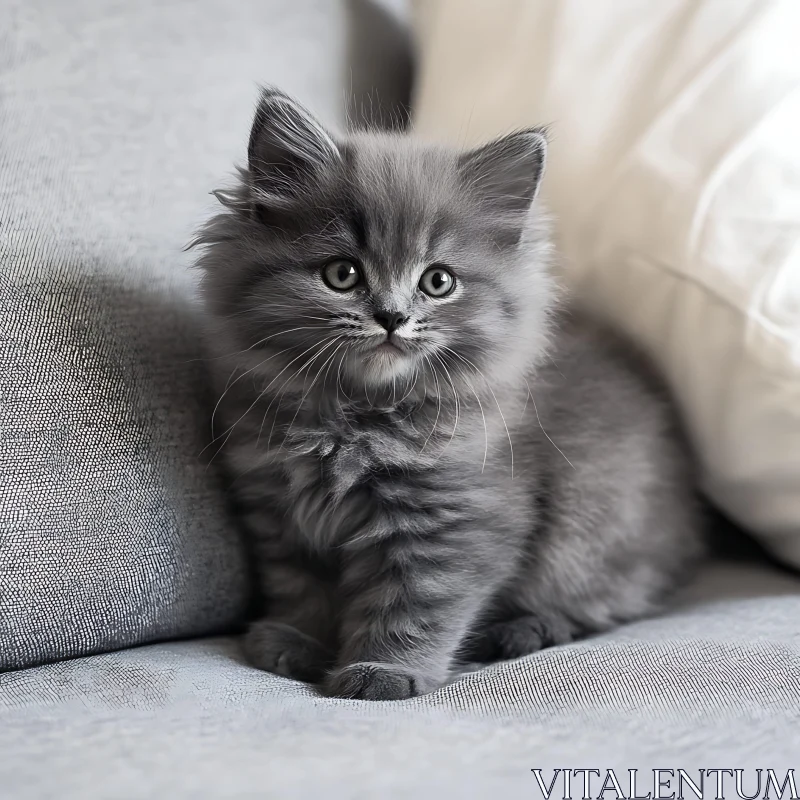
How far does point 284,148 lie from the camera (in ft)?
4.04

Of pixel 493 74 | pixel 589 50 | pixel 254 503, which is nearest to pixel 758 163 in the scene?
pixel 589 50

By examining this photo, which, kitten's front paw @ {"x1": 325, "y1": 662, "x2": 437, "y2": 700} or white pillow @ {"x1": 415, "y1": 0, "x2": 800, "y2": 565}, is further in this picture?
white pillow @ {"x1": 415, "y1": 0, "x2": 800, "y2": 565}

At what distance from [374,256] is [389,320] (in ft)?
0.34

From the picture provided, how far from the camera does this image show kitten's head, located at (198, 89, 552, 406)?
45.6 inches

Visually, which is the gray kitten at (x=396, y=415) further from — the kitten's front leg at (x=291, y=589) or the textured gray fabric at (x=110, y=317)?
the textured gray fabric at (x=110, y=317)

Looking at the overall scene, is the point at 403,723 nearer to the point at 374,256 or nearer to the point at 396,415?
the point at 396,415

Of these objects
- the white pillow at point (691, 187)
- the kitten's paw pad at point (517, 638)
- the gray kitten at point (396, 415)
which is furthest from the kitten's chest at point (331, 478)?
the white pillow at point (691, 187)

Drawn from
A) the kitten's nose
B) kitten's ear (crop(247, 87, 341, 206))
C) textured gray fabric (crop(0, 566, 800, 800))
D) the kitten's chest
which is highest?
kitten's ear (crop(247, 87, 341, 206))

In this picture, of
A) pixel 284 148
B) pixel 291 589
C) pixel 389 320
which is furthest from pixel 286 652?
pixel 284 148

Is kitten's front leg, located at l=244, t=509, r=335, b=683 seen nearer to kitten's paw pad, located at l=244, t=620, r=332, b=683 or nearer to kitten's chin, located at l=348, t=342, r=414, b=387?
kitten's paw pad, located at l=244, t=620, r=332, b=683

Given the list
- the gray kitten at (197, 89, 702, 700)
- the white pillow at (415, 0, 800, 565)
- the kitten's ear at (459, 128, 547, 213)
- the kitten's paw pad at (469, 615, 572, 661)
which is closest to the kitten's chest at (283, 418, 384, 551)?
the gray kitten at (197, 89, 702, 700)

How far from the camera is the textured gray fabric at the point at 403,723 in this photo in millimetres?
767

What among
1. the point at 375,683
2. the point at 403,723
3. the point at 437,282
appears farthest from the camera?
the point at 437,282

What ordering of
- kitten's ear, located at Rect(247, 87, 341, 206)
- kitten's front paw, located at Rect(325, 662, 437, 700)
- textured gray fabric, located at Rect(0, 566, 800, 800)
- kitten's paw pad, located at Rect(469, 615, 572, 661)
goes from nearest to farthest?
textured gray fabric, located at Rect(0, 566, 800, 800)
kitten's front paw, located at Rect(325, 662, 437, 700)
kitten's ear, located at Rect(247, 87, 341, 206)
kitten's paw pad, located at Rect(469, 615, 572, 661)
